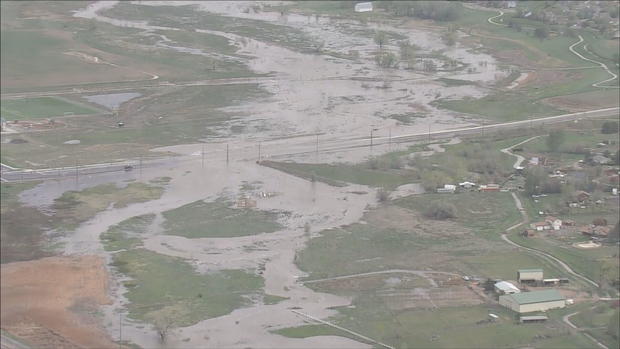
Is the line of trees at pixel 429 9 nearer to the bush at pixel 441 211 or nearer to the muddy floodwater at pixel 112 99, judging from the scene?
the muddy floodwater at pixel 112 99

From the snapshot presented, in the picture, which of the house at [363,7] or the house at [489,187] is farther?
the house at [363,7]

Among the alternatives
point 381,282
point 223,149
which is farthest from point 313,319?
point 223,149

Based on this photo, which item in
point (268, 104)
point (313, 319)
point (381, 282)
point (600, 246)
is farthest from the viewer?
point (268, 104)

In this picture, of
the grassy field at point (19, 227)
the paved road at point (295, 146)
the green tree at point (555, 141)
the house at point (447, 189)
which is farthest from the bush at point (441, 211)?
the grassy field at point (19, 227)

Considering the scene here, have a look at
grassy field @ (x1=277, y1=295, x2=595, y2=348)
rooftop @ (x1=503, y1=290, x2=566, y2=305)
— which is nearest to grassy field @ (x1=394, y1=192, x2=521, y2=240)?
rooftop @ (x1=503, y1=290, x2=566, y2=305)

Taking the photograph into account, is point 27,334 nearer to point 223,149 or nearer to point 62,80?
point 223,149

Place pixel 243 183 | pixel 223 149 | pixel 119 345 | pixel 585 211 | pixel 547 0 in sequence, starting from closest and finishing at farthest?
pixel 119 345, pixel 585 211, pixel 243 183, pixel 223 149, pixel 547 0
